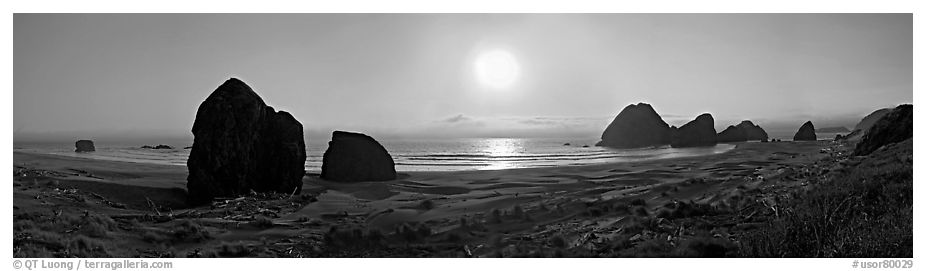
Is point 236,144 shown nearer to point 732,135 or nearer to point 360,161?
point 360,161

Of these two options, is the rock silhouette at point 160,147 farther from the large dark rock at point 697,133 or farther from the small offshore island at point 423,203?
the large dark rock at point 697,133

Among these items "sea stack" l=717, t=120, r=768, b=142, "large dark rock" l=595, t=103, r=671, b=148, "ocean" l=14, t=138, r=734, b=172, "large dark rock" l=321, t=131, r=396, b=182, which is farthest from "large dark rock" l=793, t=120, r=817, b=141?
"large dark rock" l=321, t=131, r=396, b=182

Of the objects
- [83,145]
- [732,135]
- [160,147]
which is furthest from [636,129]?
[83,145]

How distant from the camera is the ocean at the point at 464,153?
24.5ft

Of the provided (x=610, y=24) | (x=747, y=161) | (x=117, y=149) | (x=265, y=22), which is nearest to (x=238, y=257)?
(x=265, y=22)

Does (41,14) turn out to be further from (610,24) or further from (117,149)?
(610,24)

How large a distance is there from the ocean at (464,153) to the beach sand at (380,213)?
0.75 ft

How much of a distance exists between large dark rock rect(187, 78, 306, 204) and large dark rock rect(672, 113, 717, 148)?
6170mm

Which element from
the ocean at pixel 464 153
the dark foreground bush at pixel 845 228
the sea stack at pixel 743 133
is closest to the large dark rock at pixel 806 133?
the sea stack at pixel 743 133

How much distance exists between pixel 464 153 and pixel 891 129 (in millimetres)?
7625

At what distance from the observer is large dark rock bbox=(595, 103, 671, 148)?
25.0ft

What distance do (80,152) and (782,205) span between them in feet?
29.7

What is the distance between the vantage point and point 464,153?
881 centimetres
